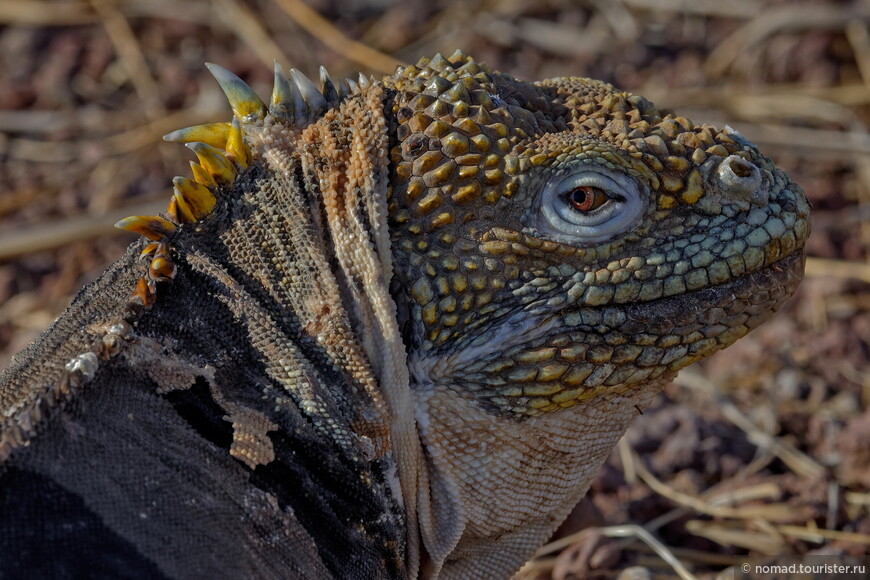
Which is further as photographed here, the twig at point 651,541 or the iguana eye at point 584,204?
→ the twig at point 651,541

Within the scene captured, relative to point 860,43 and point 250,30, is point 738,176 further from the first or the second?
point 250,30

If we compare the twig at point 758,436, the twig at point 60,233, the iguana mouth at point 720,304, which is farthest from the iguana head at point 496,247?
the twig at point 60,233

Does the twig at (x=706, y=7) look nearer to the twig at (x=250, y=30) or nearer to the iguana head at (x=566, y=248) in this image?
the twig at (x=250, y=30)

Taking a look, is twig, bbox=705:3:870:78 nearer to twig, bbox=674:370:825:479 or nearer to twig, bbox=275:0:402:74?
twig, bbox=275:0:402:74

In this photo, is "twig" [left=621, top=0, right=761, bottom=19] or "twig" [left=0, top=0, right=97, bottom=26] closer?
"twig" [left=621, top=0, right=761, bottom=19]

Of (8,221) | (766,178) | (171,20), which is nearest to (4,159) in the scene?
(8,221)

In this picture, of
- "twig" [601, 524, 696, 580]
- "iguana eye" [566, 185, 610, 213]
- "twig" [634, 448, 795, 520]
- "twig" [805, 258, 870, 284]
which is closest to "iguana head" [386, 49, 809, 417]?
"iguana eye" [566, 185, 610, 213]
